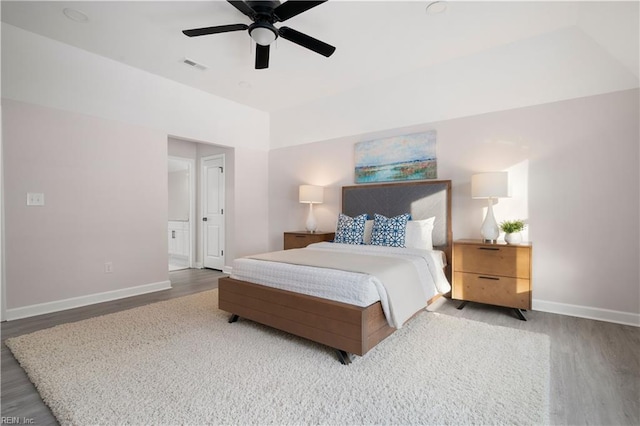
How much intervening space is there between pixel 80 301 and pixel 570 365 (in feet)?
14.7

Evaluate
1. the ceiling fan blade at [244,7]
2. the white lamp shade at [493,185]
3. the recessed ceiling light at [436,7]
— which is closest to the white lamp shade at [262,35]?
the ceiling fan blade at [244,7]

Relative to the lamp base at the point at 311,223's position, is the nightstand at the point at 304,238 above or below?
below

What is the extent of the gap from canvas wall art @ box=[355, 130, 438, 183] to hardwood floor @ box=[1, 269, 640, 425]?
5.39 feet

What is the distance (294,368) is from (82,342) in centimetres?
173

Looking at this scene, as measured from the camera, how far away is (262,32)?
2525 mm

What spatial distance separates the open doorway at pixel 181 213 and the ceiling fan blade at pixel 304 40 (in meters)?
3.73

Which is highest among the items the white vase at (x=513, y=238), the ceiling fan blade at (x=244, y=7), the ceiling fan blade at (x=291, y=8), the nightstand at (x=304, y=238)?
the ceiling fan blade at (x=244, y=7)

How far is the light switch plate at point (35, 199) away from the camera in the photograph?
309cm

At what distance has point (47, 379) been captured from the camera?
1.88m

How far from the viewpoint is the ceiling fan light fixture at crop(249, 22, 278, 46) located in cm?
248

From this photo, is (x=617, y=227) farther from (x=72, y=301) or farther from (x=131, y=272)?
(x=72, y=301)

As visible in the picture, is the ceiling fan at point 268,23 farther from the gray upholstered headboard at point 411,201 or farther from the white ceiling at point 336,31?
the gray upholstered headboard at point 411,201

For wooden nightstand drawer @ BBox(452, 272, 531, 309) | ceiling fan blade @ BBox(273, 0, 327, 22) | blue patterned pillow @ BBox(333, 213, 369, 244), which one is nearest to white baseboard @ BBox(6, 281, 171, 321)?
blue patterned pillow @ BBox(333, 213, 369, 244)

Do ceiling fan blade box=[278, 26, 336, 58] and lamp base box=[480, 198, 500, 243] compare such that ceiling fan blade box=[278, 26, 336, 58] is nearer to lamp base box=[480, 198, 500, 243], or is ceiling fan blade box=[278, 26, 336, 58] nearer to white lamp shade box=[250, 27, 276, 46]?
white lamp shade box=[250, 27, 276, 46]
